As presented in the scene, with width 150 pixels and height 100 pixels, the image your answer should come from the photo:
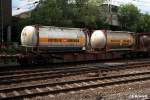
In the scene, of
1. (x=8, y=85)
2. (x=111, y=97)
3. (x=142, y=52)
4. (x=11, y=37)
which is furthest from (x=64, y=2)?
(x=111, y=97)

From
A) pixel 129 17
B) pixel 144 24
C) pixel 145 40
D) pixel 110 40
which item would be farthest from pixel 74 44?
pixel 144 24

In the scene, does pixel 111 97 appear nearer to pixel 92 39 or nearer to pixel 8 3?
pixel 92 39

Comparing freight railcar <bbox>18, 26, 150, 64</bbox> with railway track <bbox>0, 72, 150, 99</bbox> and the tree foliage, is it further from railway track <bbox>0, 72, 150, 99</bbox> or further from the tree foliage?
the tree foliage

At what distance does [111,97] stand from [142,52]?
21.6 metres

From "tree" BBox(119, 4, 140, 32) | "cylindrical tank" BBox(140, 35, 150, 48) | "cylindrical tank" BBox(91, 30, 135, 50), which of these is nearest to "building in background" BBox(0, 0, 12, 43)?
"cylindrical tank" BBox(91, 30, 135, 50)

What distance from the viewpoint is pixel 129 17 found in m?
64.3

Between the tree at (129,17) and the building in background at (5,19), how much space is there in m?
23.0

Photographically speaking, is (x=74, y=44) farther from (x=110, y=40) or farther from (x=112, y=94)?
(x=112, y=94)

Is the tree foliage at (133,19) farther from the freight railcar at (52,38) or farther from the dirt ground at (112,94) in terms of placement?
the dirt ground at (112,94)

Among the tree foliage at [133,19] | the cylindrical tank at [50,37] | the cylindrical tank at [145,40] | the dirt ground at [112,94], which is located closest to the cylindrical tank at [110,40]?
the cylindrical tank at [50,37]

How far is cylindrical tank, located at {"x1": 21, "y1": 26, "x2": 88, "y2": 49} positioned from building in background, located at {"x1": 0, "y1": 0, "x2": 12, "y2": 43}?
19.7 m

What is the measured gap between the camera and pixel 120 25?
209 ft

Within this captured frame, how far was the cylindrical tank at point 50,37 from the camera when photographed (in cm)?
2397

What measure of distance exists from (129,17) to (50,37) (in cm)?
4215
